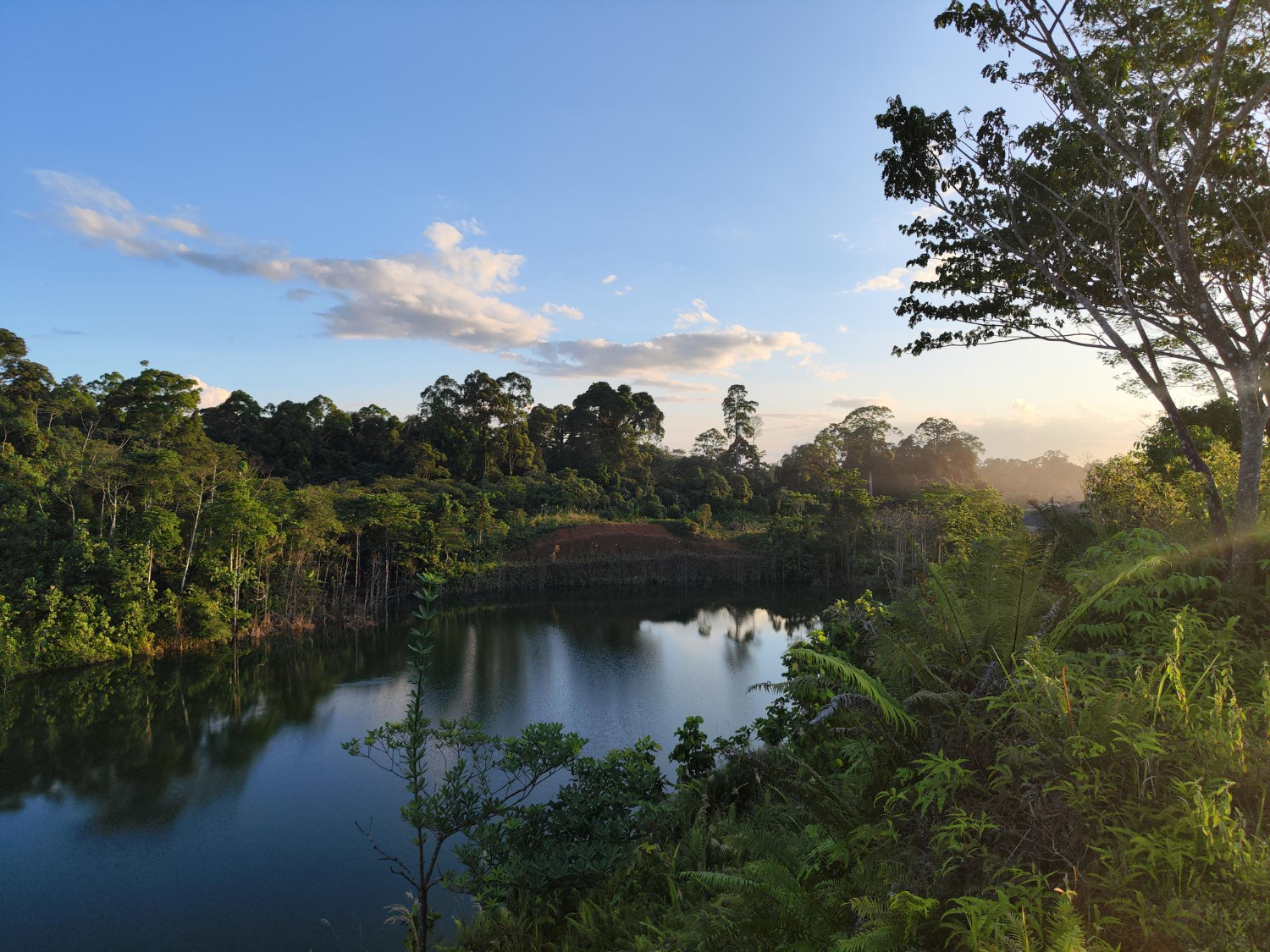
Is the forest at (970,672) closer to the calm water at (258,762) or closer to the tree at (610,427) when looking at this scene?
the calm water at (258,762)

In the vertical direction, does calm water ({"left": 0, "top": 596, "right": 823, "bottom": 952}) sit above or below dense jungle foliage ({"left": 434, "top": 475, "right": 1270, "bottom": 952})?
below

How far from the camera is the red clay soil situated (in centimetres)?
2516

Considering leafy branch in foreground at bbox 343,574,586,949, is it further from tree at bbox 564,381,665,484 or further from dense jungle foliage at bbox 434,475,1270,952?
tree at bbox 564,381,665,484

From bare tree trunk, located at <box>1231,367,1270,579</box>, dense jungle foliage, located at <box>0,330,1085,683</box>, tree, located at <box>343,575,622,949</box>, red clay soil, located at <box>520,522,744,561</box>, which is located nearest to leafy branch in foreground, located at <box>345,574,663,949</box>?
tree, located at <box>343,575,622,949</box>

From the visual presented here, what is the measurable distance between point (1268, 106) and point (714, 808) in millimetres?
7142

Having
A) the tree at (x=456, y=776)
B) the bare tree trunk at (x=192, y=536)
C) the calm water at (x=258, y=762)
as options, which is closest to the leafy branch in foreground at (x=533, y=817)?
the tree at (x=456, y=776)

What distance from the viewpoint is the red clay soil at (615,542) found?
2516 centimetres

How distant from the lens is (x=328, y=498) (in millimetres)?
18188

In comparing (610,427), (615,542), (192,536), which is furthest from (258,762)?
(610,427)

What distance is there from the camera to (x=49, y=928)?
5.48 m

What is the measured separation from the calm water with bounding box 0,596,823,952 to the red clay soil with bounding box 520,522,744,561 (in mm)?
7791

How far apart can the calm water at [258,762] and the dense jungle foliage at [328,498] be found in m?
1.55

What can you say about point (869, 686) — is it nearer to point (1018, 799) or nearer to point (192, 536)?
point (1018, 799)

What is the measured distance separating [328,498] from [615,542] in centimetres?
1168
